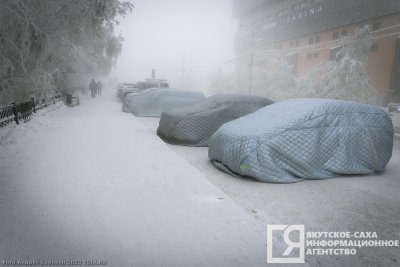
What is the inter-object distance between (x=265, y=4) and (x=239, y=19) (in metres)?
12.6

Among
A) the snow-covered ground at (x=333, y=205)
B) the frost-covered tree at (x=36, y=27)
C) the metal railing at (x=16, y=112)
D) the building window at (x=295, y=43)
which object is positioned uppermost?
the building window at (x=295, y=43)

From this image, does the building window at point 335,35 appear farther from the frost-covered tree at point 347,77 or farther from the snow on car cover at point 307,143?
the snow on car cover at point 307,143

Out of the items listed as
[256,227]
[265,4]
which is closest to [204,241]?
[256,227]

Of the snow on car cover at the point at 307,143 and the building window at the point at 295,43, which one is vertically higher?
the building window at the point at 295,43

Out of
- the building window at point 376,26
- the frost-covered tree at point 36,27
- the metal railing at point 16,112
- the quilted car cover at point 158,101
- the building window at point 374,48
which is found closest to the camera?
the frost-covered tree at point 36,27

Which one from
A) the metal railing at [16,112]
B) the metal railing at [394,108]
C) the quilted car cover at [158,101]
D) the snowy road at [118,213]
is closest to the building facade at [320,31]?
the quilted car cover at [158,101]

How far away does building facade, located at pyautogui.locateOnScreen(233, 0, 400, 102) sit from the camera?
30.8 m

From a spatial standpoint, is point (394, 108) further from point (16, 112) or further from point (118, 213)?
point (16, 112)

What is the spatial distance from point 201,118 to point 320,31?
38205 millimetres

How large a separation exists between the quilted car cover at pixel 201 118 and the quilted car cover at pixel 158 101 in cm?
623

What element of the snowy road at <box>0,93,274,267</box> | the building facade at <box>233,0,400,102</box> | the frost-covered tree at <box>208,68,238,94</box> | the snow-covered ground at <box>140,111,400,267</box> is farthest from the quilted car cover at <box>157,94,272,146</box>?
the frost-covered tree at <box>208,68,238,94</box>

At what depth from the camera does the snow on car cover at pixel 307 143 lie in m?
5.15

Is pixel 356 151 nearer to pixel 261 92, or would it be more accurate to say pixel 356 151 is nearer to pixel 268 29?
pixel 261 92

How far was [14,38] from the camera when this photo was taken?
277 inches
